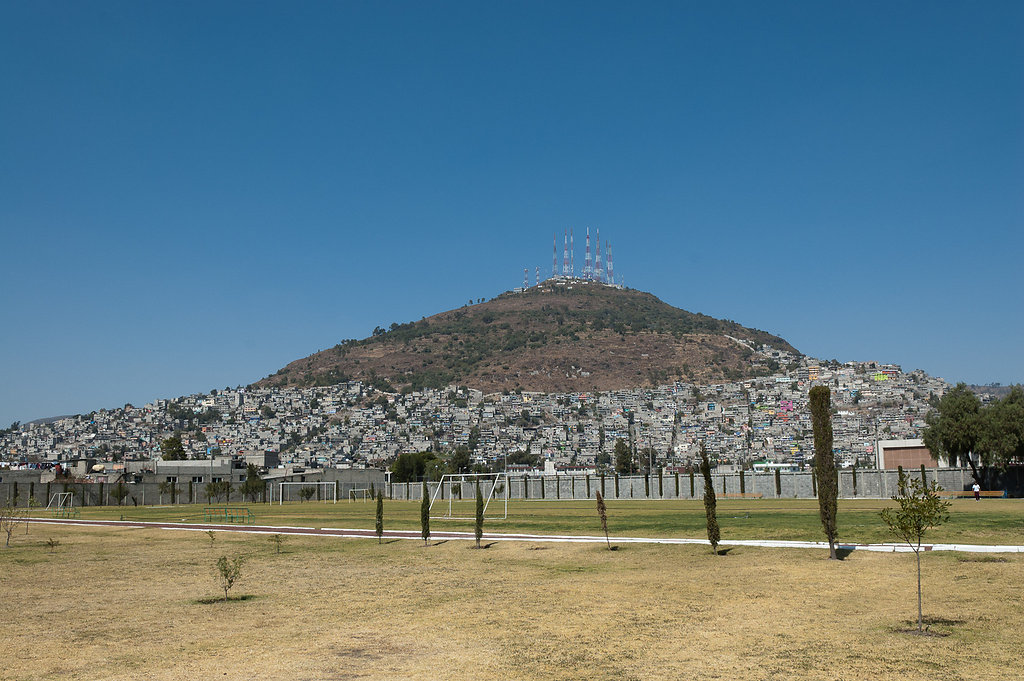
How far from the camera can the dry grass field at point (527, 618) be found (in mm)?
12180

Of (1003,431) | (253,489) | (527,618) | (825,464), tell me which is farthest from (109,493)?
(1003,431)

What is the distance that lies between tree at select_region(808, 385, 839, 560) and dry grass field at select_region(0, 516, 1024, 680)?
1136 mm

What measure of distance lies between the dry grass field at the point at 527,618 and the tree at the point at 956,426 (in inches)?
1928

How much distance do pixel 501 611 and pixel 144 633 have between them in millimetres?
6679

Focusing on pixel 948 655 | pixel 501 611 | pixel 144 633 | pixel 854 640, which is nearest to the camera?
pixel 948 655

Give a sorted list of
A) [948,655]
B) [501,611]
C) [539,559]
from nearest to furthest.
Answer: [948,655] → [501,611] → [539,559]

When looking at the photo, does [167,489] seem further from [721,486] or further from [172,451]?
[172,451]

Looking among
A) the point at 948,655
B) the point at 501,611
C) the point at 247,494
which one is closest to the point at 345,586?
the point at 501,611

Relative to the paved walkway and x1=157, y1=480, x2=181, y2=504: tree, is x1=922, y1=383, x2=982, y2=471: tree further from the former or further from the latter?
x1=157, y1=480, x2=181, y2=504: tree

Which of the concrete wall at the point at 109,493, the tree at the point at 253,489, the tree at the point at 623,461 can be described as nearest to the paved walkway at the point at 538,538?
the concrete wall at the point at 109,493

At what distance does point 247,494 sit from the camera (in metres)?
91.6

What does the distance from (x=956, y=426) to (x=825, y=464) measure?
166 ft

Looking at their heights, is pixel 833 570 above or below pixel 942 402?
below

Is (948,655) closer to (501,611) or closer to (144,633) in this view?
(501,611)
